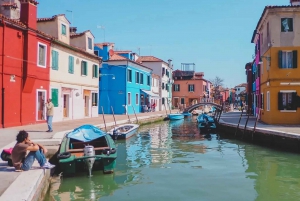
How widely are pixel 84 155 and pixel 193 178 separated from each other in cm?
350

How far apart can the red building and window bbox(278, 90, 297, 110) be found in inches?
592

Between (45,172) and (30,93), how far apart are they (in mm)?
12560

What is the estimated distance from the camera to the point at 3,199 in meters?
5.96

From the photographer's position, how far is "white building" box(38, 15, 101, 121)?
75.6ft

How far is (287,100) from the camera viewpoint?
21.0 metres

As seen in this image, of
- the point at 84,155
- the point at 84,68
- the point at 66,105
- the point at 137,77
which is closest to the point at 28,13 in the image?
the point at 66,105

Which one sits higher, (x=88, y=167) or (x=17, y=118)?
(x=17, y=118)

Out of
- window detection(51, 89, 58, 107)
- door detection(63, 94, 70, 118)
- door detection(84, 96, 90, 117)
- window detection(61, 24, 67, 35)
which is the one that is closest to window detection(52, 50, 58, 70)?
window detection(51, 89, 58, 107)

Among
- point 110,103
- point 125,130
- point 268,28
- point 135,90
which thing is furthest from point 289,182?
point 135,90

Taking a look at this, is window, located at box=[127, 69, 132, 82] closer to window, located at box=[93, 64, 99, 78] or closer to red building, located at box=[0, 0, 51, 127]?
window, located at box=[93, 64, 99, 78]

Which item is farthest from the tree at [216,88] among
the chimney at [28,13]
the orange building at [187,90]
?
the chimney at [28,13]

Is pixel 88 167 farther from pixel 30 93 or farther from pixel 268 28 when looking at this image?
pixel 268 28

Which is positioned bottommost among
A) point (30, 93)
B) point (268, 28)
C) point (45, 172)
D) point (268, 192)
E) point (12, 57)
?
point (268, 192)

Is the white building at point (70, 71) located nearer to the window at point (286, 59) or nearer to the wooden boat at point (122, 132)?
the wooden boat at point (122, 132)
